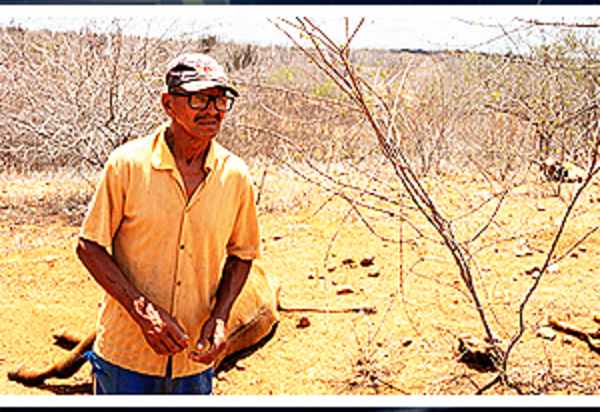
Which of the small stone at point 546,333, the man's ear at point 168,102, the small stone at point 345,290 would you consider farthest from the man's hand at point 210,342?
the small stone at point 345,290

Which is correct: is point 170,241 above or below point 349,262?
above

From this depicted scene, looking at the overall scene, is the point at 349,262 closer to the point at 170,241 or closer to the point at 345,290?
the point at 345,290

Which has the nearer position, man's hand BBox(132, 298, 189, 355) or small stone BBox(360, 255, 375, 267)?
man's hand BBox(132, 298, 189, 355)

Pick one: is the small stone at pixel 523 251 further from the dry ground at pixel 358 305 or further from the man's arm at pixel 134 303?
the man's arm at pixel 134 303

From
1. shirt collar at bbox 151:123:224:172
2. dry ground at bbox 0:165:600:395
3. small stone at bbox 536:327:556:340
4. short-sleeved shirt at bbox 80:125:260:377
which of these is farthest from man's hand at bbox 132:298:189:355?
small stone at bbox 536:327:556:340

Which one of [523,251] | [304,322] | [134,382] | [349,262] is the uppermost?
[134,382]

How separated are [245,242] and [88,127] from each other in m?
4.28

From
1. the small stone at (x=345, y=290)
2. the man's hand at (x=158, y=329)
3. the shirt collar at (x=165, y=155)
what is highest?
the shirt collar at (x=165, y=155)

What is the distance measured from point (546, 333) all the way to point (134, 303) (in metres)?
2.58

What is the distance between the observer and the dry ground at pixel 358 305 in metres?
3.34

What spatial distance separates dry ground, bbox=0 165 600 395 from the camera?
3.34 m

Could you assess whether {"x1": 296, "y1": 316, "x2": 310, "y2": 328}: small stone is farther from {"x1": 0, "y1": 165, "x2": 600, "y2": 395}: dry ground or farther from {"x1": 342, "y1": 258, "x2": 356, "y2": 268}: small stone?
{"x1": 342, "y1": 258, "x2": 356, "y2": 268}: small stone

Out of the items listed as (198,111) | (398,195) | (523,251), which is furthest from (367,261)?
(198,111)

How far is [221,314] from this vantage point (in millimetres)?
2016
